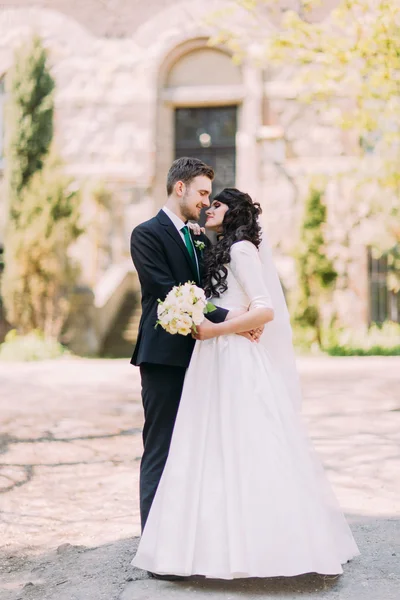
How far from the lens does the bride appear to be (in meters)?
3.09

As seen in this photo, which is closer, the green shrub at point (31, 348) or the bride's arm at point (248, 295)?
the bride's arm at point (248, 295)

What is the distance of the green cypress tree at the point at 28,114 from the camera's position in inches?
559

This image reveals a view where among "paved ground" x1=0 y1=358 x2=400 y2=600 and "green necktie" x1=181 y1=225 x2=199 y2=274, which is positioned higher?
"green necktie" x1=181 y1=225 x2=199 y2=274

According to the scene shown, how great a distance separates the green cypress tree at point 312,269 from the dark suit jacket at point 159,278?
1030 cm

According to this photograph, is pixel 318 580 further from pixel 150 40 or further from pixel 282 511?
pixel 150 40

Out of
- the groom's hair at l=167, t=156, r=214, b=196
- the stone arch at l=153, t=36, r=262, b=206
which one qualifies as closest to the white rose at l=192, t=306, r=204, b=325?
the groom's hair at l=167, t=156, r=214, b=196

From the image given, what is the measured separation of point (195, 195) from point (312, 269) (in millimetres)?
10468

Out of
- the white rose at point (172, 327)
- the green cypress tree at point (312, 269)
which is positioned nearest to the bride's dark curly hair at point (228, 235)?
the white rose at point (172, 327)

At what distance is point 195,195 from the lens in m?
3.56

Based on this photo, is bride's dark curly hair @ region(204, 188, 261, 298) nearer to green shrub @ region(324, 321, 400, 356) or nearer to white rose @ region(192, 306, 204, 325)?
white rose @ region(192, 306, 204, 325)

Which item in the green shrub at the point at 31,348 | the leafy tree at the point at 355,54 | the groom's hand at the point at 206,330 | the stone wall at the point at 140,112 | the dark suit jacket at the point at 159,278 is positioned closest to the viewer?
the groom's hand at the point at 206,330

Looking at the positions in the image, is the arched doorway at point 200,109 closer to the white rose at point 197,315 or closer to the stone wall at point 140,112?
the stone wall at point 140,112

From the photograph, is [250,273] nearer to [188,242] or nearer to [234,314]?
[234,314]

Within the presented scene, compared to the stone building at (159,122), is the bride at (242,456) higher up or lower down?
lower down
